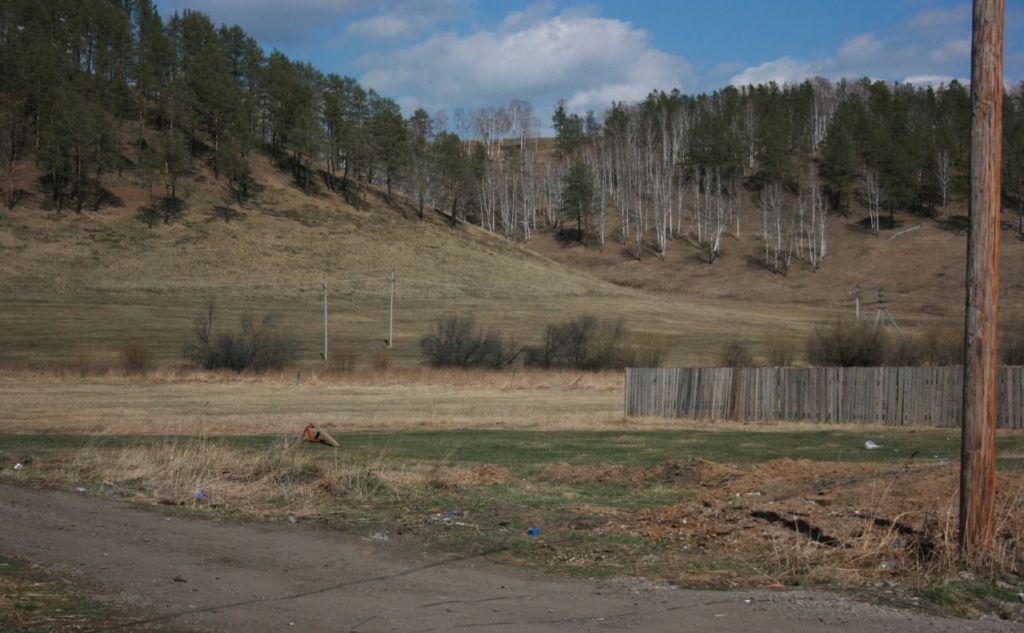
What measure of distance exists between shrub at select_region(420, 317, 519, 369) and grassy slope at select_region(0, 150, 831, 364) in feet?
11.3

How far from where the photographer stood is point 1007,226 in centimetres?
10988

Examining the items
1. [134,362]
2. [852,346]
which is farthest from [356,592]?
[134,362]

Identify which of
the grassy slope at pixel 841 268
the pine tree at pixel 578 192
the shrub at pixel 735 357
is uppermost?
the pine tree at pixel 578 192

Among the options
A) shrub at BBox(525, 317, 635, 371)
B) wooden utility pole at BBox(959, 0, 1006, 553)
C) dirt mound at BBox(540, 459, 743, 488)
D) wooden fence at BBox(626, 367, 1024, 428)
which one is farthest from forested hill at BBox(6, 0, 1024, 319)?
wooden utility pole at BBox(959, 0, 1006, 553)

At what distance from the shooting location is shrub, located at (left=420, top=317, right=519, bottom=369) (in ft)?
196

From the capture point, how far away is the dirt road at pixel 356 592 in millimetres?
7742

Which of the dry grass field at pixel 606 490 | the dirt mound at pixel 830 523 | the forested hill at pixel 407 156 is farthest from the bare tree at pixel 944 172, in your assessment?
the dirt mound at pixel 830 523

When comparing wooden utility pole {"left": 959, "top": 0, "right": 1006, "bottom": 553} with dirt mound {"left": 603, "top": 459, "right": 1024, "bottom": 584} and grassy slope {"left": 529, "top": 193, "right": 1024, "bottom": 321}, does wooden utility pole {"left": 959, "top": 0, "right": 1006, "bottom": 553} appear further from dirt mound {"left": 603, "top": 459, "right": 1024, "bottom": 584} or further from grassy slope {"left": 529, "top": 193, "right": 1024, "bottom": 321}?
grassy slope {"left": 529, "top": 193, "right": 1024, "bottom": 321}

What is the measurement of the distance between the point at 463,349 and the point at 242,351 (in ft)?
43.1

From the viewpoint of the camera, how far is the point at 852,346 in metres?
49.8

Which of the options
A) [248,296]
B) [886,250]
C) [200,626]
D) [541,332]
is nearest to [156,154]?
[248,296]

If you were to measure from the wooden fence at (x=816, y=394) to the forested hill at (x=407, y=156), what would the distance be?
75.3 m

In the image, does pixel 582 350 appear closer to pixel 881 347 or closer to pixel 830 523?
pixel 881 347

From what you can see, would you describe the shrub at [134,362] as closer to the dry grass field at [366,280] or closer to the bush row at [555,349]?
the dry grass field at [366,280]
